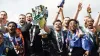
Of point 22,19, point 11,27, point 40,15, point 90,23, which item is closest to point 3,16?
point 22,19

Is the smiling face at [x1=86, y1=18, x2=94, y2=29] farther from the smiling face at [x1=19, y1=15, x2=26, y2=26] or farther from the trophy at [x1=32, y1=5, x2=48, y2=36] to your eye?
the smiling face at [x1=19, y1=15, x2=26, y2=26]

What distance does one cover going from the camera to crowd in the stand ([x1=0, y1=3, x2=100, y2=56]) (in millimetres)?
10406

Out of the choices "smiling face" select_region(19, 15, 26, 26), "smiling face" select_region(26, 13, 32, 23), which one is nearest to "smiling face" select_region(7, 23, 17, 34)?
"smiling face" select_region(19, 15, 26, 26)

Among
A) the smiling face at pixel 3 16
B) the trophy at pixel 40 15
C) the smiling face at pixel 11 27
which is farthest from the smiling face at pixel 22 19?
the smiling face at pixel 3 16

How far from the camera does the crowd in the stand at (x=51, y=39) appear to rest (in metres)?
10.4

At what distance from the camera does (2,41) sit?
10.2 metres

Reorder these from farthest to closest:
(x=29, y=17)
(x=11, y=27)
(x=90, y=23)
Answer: (x=29, y=17)
(x=90, y=23)
(x=11, y=27)

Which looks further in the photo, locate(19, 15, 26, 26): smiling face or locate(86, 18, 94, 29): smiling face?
locate(19, 15, 26, 26): smiling face

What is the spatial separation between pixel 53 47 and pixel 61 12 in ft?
5.47

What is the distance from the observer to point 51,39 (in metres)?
10.7

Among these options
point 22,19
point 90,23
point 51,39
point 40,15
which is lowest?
point 51,39

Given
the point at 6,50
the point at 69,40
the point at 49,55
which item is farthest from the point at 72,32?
the point at 6,50

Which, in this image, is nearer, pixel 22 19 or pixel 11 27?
pixel 11 27

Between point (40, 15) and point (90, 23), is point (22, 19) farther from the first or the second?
point (90, 23)
